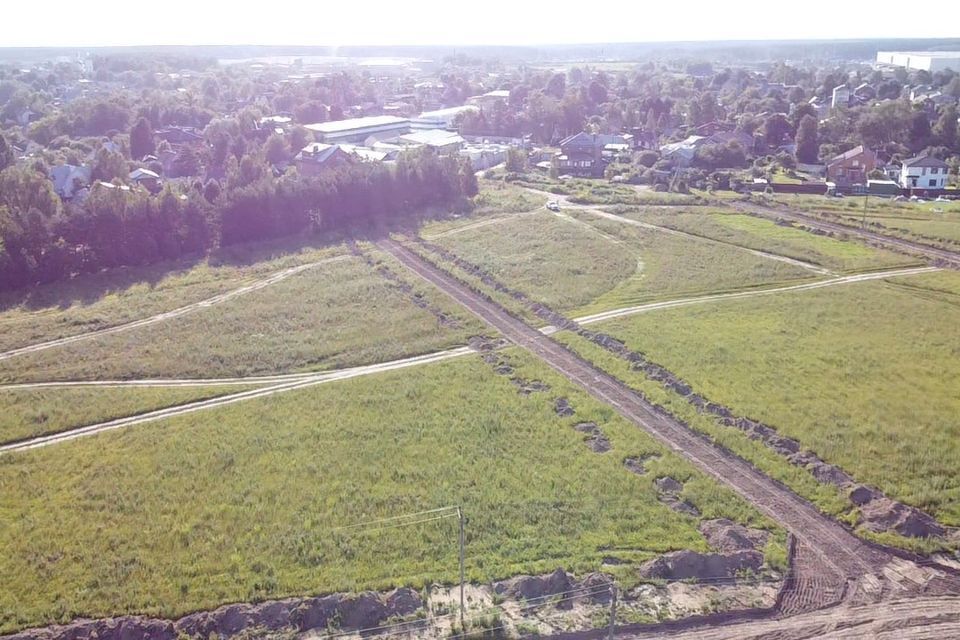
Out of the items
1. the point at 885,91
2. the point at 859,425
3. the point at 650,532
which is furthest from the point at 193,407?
the point at 885,91

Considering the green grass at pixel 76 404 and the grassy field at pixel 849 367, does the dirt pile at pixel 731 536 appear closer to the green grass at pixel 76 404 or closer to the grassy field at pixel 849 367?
the grassy field at pixel 849 367

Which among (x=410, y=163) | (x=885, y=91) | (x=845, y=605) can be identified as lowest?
(x=845, y=605)

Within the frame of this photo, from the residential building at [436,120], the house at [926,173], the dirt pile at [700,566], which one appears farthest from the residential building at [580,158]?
the dirt pile at [700,566]

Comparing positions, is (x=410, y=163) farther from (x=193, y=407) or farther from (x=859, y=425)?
(x=859, y=425)

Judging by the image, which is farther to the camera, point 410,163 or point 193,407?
point 410,163

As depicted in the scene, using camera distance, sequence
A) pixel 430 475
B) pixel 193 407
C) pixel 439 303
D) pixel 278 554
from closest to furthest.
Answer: pixel 278 554 → pixel 430 475 → pixel 193 407 → pixel 439 303
